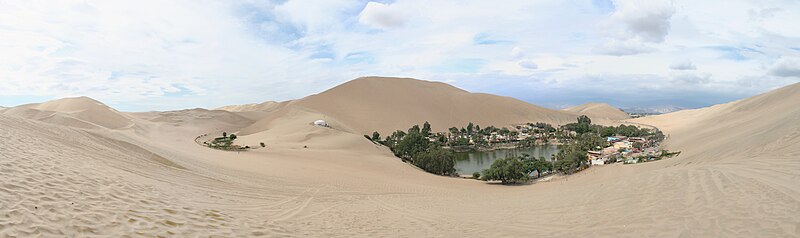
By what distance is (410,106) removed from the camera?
8719cm

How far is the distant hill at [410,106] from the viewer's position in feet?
252

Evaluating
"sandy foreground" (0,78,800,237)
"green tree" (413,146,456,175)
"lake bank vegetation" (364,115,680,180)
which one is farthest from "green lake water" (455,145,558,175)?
"sandy foreground" (0,78,800,237)

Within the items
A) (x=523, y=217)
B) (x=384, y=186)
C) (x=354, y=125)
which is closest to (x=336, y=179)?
(x=384, y=186)

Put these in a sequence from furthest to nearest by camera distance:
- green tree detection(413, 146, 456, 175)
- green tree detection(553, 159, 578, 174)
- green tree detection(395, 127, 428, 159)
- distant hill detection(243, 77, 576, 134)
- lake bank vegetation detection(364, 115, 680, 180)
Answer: distant hill detection(243, 77, 576, 134) → green tree detection(395, 127, 428, 159) → green tree detection(413, 146, 456, 175) → green tree detection(553, 159, 578, 174) → lake bank vegetation detection(364, 115, 680, 180)

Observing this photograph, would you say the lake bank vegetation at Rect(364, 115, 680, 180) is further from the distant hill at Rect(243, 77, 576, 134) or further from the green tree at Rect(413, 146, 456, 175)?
the distant hill at Rect(243, 77, 576, 134)

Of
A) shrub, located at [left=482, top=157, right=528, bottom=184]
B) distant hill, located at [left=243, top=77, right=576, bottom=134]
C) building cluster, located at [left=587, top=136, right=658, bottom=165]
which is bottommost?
shrub, located at [left=482, top=157, right=528, bottom=184]

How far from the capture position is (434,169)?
31.2m

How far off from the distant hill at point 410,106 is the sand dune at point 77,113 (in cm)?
2841

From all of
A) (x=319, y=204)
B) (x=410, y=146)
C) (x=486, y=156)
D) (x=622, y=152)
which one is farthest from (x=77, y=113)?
(x=622, y=152)

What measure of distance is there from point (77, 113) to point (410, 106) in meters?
57.2

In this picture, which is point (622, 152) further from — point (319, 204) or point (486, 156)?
point (319, 204)

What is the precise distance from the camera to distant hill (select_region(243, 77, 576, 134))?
76688 mm

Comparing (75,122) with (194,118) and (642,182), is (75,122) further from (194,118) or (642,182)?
(642,182)

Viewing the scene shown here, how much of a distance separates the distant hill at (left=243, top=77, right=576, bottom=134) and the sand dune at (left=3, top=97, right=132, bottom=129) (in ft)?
93.2
